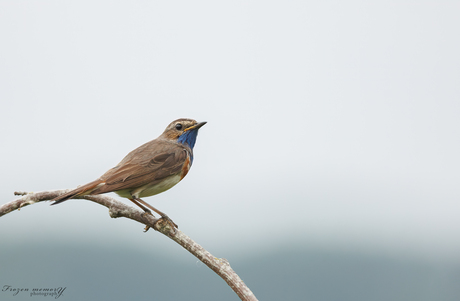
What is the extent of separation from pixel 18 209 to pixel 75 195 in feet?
2.57

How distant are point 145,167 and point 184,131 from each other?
156 cm

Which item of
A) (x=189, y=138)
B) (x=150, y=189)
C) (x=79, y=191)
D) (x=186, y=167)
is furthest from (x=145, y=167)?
(x=79, y=191)

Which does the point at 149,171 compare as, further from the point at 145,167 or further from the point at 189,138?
the point at 189,138

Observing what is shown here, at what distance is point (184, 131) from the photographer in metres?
10.7

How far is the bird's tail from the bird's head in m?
2.45

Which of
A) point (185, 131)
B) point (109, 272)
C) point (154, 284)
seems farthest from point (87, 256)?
point (185, 131)

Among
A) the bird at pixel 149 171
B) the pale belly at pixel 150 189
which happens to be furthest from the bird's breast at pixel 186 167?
the pale belly at pixel 150 189

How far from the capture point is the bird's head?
420 inches

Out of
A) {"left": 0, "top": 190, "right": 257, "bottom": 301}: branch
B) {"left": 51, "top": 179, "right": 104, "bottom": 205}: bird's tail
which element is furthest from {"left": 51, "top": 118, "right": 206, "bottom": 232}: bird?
{"left": 0, "top": 190, "right": 257, "bottom": 301}: branch

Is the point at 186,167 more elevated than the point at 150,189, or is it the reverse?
the point at 186,167

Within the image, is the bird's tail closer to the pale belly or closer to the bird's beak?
the pale belly

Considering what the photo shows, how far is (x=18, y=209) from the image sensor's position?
302 inches

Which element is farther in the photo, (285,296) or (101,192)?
(285,296)

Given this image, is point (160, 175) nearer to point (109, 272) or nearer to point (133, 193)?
point (133, 193)
